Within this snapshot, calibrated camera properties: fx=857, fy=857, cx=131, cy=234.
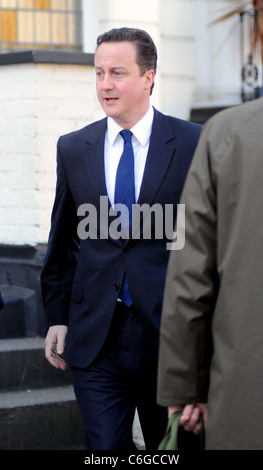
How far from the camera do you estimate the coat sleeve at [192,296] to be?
8.47ft

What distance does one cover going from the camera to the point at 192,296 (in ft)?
8.45

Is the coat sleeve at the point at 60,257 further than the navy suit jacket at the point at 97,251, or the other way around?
the coat sleeve at the point at 60,257

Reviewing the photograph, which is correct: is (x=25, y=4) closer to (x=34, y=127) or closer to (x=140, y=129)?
(x=34, y=127)

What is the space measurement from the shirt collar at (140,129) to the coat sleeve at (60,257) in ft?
0.91

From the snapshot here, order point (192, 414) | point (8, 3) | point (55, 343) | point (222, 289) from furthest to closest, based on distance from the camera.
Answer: point (8, 3) < point (55, 343) < point (192, 414) < point (222, 289)

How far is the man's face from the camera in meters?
3.63

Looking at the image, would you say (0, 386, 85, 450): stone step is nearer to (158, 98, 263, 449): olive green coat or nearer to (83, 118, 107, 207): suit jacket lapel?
(83, 118, 107, 207): suit jacket lapel

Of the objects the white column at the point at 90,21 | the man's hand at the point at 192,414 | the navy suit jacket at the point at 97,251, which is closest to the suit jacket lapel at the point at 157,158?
the navy suit jacket at the point at 97,251

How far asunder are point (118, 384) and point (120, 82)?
128 cm

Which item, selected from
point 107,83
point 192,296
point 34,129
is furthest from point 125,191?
point 34,129

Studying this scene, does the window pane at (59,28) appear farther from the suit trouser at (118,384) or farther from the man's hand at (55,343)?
the suit trouser at (118,384)

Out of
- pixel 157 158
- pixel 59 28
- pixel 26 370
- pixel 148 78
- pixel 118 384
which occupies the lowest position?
pixel 26 370

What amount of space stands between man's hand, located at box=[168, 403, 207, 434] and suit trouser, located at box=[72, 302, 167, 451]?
82 cm

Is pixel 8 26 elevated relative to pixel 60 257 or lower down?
elevated
